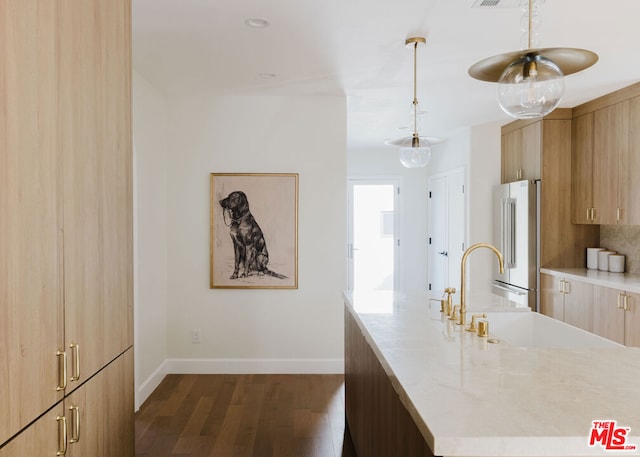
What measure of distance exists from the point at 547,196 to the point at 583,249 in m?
0.69

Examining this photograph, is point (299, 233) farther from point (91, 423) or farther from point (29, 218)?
point (29, 218)

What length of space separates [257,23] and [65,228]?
1995 mm

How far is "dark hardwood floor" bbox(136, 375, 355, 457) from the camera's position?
3203mm

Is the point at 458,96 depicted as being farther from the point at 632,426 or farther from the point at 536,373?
the point at 632,426

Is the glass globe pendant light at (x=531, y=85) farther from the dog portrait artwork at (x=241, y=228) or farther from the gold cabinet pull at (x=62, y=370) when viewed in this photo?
the dog portrait artwork at (x=241, y=228)

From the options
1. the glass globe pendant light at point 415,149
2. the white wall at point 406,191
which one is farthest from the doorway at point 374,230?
the glass globe pendant light at point 415,149

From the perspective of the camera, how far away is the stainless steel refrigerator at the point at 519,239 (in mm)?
5363

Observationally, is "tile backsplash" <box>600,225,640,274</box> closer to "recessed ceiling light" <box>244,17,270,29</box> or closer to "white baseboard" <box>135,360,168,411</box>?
"recessed ceiling light" <box>244,17,270,29</box>

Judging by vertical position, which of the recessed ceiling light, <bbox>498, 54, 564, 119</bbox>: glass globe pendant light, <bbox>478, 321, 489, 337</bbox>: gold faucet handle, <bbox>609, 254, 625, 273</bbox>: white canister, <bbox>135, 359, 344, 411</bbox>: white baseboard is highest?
the recessed ceiling light

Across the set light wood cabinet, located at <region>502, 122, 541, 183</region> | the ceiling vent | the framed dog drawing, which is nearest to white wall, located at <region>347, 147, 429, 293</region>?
light wood cabinet, located at <region>502, 122, 541, 183</region>

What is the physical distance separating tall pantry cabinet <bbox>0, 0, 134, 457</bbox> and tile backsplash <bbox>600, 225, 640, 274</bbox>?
468 centimetres

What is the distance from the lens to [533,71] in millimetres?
1648

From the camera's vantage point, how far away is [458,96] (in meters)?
4.77

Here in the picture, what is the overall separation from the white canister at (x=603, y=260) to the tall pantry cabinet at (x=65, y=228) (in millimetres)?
4639
